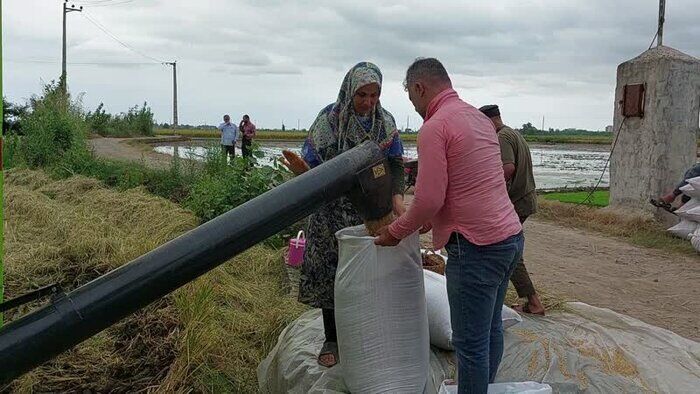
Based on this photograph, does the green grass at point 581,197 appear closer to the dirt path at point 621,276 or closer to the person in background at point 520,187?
the dirt path at point 621,276

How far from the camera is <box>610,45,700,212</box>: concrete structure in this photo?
8.24 meters

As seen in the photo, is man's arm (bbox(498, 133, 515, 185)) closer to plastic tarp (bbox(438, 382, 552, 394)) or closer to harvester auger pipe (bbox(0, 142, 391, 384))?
plastic tarp (bbox(438, 382, 552, 394))

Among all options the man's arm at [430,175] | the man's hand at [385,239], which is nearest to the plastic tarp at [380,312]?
the man's hand at [385,239]

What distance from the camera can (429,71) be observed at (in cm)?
251

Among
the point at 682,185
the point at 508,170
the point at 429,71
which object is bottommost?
the point at 682,185

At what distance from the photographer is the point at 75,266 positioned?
495 centimetres

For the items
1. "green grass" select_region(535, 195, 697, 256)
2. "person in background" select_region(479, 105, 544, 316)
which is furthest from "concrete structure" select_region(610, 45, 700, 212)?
"person in background" select_region(479, 105, 544, 316)

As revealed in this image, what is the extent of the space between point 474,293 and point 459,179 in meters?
0.46

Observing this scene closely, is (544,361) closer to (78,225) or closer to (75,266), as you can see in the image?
(75,266)

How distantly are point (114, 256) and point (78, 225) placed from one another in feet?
4.52

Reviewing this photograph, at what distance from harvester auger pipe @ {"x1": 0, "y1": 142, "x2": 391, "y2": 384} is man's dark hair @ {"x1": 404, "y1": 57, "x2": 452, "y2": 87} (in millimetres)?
693

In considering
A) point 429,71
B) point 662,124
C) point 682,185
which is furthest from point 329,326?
point 662,124

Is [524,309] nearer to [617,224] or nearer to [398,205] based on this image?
[398,205]

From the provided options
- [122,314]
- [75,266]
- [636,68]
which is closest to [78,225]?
[75,266]
